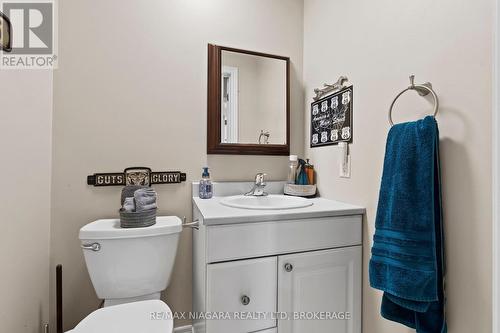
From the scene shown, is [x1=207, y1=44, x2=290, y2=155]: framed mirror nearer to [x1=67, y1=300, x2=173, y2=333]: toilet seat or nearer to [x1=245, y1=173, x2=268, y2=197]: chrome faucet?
[x1=245, y1=173, x2=268, y2=197]: chrome faucet


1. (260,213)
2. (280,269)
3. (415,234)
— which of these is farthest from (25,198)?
(415,234)

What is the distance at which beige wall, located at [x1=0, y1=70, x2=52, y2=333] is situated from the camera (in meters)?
0.80

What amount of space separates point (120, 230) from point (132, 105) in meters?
0.70

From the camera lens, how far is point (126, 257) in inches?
41.6

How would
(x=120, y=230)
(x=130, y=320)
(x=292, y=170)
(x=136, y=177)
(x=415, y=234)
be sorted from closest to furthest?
1. (x=415, y=234)
2. (x=130, y=320)
3. (x=120, y=230)
4. (x=136, y=177)
5. (x=292, y=170)

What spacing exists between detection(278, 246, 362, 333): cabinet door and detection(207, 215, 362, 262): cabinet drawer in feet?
0.14

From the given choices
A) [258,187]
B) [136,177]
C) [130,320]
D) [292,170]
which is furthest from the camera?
[292,170]

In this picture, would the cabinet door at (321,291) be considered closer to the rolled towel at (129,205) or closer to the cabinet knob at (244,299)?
the cabinet knob at (244,299)

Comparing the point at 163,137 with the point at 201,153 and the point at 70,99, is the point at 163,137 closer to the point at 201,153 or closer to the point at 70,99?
the point at 201,153

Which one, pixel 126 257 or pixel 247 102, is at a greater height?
pixel 247 102

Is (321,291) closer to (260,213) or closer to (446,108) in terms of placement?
(260,213)

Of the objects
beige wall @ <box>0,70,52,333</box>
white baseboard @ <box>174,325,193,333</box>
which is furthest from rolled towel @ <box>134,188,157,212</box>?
white baseboard @ <box>174,325,193,333</box>

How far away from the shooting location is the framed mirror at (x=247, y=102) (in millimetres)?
1468

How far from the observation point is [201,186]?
1392mm
